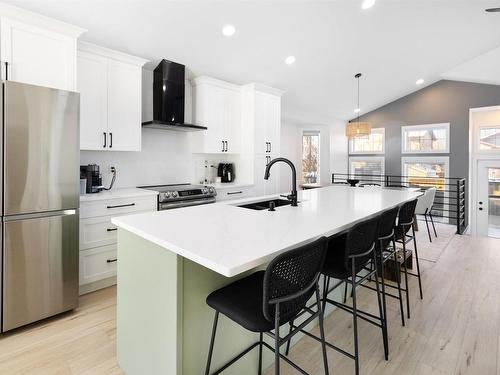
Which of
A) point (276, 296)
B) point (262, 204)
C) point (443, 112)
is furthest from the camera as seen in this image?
point (443, 112)

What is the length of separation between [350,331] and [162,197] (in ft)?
7.12

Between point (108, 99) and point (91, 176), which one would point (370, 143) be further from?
point (91, 176)

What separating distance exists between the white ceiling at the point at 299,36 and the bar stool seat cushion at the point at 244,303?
104 inches

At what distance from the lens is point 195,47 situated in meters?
3.47

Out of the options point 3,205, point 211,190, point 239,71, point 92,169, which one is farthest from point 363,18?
point 3,205

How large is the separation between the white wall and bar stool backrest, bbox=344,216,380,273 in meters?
4.48

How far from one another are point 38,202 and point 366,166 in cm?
726

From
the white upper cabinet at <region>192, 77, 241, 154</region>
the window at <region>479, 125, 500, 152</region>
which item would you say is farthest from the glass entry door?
the white upper cabinet at <region>192, 77, 241, 154</region>

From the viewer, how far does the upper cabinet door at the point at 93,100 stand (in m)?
2.88

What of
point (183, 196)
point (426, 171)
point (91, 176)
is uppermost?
point (426, 171)

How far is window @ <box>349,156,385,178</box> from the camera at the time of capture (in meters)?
7.55

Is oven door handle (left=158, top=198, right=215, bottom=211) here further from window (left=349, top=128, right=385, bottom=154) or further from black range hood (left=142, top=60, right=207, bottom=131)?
window (left=349, top=128, right=385, bottom=154)

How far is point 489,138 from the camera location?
6047 mm

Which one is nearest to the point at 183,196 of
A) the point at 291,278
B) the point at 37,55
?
the point at 37,55
